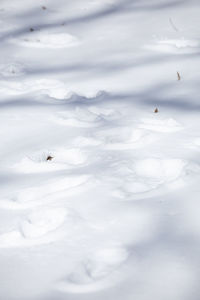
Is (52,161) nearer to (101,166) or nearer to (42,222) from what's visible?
(101,166)

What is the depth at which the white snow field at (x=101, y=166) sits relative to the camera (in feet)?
3.41

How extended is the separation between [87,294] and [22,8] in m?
3.69

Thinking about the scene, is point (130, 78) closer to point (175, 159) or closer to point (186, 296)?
point (175, 159)

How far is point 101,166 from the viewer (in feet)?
5.09

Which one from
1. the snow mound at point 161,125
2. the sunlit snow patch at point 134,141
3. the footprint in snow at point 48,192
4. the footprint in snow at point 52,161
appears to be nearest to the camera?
the footprint in snow at point 48,192

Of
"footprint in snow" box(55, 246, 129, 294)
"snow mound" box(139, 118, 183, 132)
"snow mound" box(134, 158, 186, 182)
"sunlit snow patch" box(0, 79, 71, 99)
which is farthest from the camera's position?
"sunlit snow patch" box(0, 79, 71, 99)

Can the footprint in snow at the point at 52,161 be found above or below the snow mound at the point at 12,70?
above

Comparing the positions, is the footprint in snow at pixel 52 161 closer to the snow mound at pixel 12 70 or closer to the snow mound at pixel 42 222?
the snow mound at pixel 42 222

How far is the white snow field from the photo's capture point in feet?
3.41

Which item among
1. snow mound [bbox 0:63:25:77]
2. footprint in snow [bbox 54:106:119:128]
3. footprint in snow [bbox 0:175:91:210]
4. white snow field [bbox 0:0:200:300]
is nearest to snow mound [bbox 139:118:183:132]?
white snow field [bbox 0:0:200:300]

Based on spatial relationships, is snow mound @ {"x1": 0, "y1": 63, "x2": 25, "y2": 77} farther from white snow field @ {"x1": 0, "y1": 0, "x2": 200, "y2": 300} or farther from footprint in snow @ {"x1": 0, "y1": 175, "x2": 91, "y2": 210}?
footprint in snow @ {"x1": 0, "y1": 175, "x2": 91, "y2": 210}

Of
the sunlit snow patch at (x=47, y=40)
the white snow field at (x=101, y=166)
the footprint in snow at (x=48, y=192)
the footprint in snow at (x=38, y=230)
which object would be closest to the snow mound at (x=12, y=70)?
the white snow field at (x=101, y=166)

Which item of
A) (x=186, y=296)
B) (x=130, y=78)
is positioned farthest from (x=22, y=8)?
(x=186, y=296)

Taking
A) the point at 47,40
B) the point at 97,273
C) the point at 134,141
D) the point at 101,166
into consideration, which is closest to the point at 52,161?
the point at 101,166
